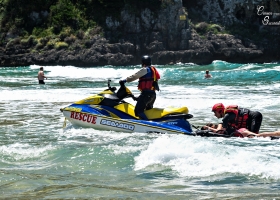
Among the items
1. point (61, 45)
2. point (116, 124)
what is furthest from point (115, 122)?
point (61, 45)

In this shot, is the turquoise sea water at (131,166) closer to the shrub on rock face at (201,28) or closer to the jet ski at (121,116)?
the jet ski at (121,116)

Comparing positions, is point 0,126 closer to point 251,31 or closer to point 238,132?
point 238,132

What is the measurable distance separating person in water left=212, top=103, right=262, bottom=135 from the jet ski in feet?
2.31

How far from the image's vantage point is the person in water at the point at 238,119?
28.1ft

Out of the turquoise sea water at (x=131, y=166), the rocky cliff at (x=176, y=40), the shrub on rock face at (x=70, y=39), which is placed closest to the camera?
the turquoise sea water at (x=131, y=166)

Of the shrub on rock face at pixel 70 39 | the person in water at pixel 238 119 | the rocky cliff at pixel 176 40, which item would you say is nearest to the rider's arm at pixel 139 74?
the person in water at pixel 238 119

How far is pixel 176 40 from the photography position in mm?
51406

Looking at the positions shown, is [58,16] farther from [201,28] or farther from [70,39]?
[201,28]

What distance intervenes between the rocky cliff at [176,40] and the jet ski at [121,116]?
39.2m

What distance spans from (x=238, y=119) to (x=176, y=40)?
43.3 metres

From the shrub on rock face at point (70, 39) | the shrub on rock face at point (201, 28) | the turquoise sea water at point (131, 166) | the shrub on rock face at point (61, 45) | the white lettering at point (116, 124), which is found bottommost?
the turquoise sea water at point (131, 166)

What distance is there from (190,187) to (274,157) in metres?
1.76

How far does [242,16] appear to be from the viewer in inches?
2221

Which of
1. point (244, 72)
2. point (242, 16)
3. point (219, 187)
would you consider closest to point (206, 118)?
point (219, 187)
